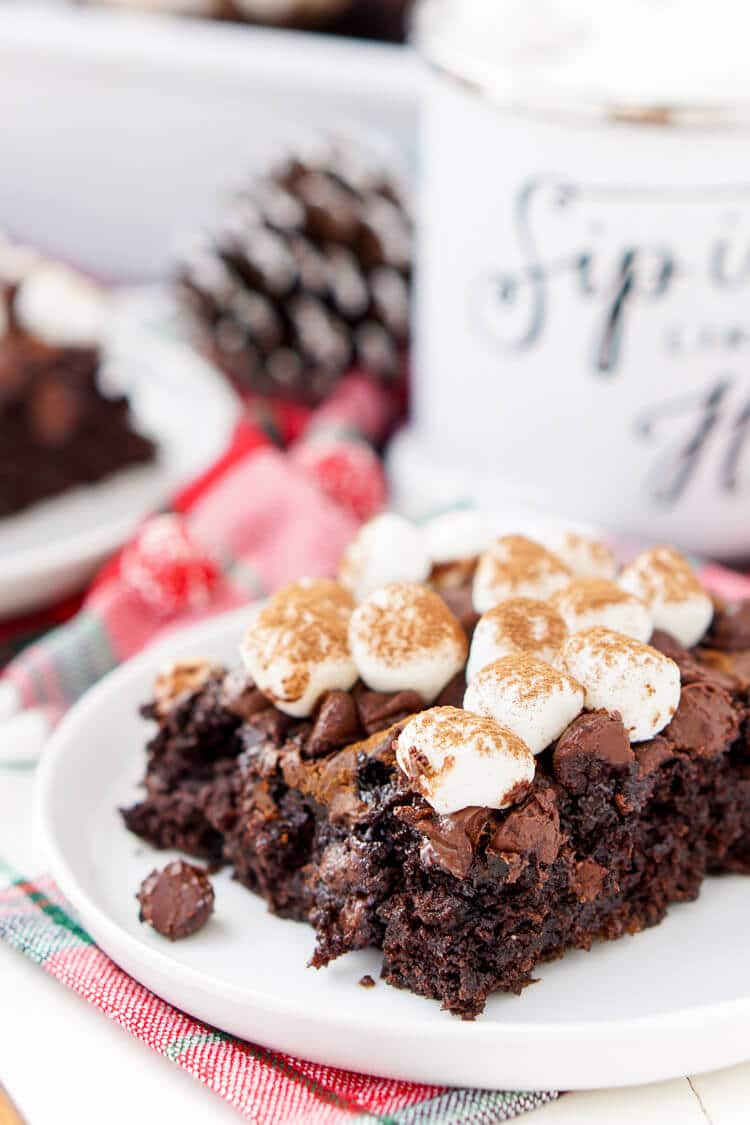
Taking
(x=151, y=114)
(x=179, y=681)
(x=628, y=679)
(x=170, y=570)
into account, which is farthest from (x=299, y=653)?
(x=151, y=114)

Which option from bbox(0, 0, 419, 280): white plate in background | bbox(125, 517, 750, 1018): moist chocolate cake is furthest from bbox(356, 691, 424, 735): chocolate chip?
bbox(0, 0, 419, 280): white plate in background

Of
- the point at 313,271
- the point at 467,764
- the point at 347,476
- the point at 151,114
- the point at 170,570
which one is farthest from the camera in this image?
the point at 151,114

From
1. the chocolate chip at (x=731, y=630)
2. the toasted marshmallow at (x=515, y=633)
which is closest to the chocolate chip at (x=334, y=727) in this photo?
the toasted marshmallow at (x=515, y=633)

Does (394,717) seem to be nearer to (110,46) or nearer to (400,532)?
(400,532)

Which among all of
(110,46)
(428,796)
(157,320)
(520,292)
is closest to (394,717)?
(428,796)

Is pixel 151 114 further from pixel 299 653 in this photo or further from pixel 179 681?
pixel 299 653
